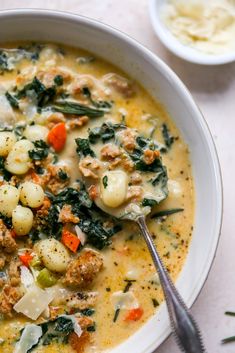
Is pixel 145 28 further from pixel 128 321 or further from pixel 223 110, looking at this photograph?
pixel 128 321

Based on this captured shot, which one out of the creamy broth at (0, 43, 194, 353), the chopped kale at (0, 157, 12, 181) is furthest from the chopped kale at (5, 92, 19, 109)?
the chopped kale at (0, 157, 12, 181)

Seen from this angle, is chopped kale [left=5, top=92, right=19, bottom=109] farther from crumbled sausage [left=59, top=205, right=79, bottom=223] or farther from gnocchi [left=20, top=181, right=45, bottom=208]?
crumbled sausage [left=59, top=205, right=79, bottom=223]

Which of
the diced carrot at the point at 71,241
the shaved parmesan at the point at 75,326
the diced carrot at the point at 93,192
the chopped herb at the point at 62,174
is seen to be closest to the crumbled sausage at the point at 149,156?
the diced carrot at the point at 93,192

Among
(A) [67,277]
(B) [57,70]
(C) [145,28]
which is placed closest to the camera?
(A) [67,277]

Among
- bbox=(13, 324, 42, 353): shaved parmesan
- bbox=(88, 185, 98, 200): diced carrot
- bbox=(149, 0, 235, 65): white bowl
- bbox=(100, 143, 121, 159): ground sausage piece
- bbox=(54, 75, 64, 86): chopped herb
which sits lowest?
bbox=(13, 324, 42, 353): shaved parmesan

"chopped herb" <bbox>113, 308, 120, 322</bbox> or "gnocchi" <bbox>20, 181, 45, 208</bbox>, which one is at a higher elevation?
"gnocchi" <bbox>20, 181, 45, 208</bbox>

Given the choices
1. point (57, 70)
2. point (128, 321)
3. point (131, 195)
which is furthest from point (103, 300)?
point (57, 70)
